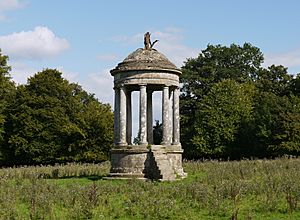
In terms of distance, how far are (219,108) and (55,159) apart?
1742cm

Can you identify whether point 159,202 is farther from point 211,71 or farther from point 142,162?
point 211,71

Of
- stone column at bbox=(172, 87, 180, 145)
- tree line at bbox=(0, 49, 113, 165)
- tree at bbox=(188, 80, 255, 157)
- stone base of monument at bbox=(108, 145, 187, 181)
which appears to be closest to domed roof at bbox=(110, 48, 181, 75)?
stone column at bbox=(172, 87, 180, 145)

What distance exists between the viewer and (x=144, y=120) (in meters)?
25.5

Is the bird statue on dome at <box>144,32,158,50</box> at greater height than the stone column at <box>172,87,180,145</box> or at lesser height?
greater

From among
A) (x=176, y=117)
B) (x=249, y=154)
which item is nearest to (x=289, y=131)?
(x=249, y=154)

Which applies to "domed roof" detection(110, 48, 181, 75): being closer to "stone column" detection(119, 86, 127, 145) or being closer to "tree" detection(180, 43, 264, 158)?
"stone column" detection(119, 86, 127, 145)

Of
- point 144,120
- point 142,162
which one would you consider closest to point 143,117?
point 144,120

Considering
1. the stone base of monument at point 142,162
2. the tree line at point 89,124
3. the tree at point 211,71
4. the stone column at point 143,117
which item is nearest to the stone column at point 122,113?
the stone base of monument at point 142,162

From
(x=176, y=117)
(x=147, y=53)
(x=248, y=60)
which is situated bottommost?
(x=176, y=117)

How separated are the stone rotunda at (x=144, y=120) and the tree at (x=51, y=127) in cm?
2399

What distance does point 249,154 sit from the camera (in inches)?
1905

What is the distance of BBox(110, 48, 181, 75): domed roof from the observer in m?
25.6

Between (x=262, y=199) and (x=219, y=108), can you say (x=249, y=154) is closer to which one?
(x=219, y=108)

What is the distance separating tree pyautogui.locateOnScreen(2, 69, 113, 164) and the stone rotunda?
2399 cm
